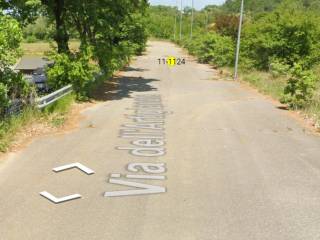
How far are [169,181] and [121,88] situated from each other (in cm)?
1394

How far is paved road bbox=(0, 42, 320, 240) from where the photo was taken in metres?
5.69

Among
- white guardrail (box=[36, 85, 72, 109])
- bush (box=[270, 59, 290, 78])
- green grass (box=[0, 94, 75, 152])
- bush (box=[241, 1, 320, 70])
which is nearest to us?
green grass (box=[0, 94, 75, 152])

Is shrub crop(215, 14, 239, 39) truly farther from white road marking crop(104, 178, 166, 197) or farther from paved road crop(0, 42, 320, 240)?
white road marking crop(104, 178, 166, 197)

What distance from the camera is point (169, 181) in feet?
24.6

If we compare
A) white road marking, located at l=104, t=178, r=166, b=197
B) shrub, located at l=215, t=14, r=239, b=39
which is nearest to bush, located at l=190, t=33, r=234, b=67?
shrub, located at l=215, t=14, r=239, b=39

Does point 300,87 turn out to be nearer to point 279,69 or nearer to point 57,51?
point 279,69

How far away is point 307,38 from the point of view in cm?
2478

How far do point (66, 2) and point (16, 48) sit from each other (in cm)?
732

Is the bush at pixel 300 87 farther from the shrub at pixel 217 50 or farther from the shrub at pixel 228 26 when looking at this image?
the shrub at pixel 228 26

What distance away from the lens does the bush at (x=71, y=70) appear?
15.4m

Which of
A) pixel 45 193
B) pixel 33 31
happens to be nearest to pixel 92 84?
pixel 45 193

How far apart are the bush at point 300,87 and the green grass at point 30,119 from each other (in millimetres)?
7692

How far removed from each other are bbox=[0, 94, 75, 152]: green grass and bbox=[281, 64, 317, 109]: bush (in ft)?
25.2

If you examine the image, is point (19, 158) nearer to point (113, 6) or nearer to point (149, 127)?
point (149, 127)
